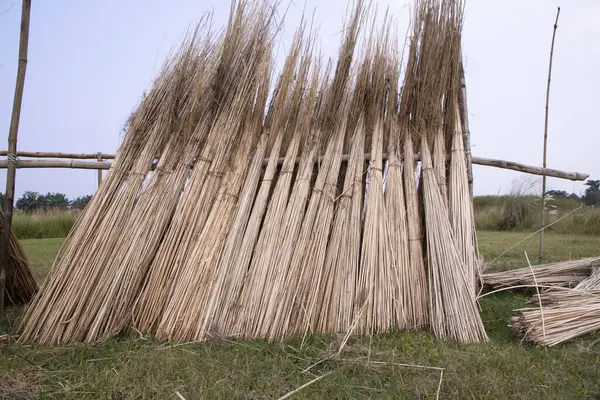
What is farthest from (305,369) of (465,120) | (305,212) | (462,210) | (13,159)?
(13,159)

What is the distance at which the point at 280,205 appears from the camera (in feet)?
10.0

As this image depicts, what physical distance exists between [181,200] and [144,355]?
0.99 metres

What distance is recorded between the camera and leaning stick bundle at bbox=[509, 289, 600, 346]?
2623mm

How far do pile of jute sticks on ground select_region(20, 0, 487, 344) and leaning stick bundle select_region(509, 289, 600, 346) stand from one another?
0.24 meters

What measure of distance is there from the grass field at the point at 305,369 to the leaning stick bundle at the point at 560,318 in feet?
0.18

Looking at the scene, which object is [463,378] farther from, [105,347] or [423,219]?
[105,347]

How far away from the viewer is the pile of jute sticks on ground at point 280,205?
2793mm

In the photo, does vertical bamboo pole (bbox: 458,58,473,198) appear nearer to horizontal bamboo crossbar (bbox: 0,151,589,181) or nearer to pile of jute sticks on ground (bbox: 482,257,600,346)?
horizontal bamboo crossbar (bbox: 0,151,589,181)

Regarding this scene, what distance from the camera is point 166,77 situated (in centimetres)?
341

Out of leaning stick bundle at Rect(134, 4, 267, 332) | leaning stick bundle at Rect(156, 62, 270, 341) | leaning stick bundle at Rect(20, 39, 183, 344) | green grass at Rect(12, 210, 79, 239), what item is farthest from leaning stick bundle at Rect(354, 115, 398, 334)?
green grass at Rect(12, 210, 79, 239)

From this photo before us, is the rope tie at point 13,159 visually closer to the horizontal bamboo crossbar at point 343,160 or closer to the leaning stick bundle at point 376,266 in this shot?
the horizontal bamboo crossbar at point 343,160

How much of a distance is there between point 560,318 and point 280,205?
1700 millimetres

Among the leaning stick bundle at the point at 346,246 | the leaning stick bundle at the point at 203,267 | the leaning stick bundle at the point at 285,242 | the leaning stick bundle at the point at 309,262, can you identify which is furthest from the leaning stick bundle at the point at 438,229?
the leaning stick bundle at the point at 203,267

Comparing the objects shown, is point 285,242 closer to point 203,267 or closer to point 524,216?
point 203,267
